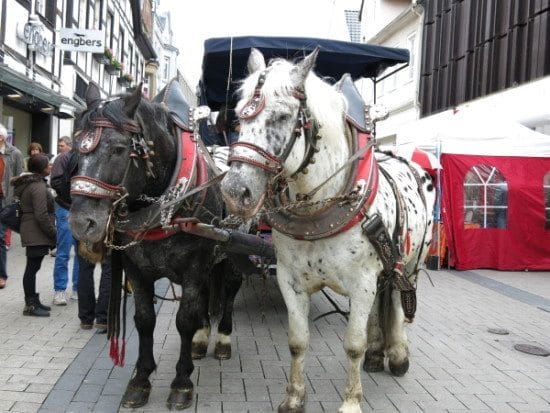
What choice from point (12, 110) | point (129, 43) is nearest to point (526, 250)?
point (12, 110)

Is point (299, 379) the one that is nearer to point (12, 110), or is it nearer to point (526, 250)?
point (526, 250)

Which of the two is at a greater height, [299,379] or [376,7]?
[376,7]

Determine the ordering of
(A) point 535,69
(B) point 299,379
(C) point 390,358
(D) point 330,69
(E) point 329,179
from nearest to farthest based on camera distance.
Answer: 1. (E) point 329,179
2. (B) point 299,379
3. (C) point 390,358
4. (D) point 330,69
5. (A) point 535,69

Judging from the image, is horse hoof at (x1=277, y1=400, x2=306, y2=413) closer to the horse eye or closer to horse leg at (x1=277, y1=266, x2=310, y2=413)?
horse leg at (x1=277, y1=266, x2=310, y2=413)

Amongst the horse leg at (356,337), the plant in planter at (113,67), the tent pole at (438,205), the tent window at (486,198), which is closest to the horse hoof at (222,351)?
the horse leg at (356,337)

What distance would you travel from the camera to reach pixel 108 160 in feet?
9.37

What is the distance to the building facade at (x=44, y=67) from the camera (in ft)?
36.7

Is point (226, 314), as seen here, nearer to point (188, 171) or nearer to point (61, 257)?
point (188, 171)

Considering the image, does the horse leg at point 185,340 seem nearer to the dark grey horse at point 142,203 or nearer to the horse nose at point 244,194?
the dark grey horse at point 142,203

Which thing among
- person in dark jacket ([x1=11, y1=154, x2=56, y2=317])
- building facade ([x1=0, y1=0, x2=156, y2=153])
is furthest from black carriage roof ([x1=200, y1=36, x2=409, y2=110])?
building facade ([x1=0, y1=0, x2=156, y2=153])

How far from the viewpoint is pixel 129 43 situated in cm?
2770

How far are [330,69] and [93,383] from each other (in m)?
4.84

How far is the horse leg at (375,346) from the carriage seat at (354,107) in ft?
5.03

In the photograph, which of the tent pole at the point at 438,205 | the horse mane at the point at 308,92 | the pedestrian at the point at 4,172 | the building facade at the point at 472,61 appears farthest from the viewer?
the building facade at the point at 472,61
